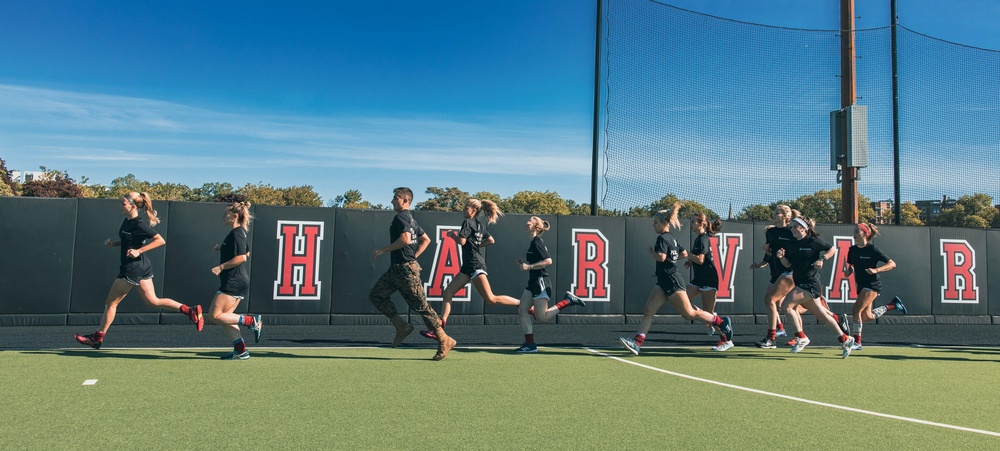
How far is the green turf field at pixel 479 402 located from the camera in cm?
445

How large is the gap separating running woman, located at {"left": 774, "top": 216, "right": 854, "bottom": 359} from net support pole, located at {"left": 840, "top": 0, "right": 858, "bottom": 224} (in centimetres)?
773

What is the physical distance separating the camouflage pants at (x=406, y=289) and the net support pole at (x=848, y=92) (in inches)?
460

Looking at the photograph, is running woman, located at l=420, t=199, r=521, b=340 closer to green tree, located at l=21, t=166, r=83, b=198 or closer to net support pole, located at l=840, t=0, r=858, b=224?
net support pole, located at l=840, t=0, r=858, b=224

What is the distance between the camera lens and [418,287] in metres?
8.02

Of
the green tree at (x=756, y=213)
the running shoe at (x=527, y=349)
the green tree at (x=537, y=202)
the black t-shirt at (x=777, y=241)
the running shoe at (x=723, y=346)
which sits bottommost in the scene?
the running shoe at (x=527, y=349)

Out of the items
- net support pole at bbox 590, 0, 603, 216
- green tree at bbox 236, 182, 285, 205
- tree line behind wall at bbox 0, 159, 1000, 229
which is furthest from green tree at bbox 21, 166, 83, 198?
net support pole at bbox 590, 0, 603, 216

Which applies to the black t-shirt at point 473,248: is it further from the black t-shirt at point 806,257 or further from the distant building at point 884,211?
the distant building at point 884,211

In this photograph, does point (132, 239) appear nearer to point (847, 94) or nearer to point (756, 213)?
point (756, 213)

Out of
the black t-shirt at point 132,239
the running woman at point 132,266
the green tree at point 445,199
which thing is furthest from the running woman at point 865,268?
the green tree at point 445,199

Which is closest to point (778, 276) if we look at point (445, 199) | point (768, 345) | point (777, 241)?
point (777, 241)

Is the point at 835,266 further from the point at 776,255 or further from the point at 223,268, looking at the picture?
the point at 223,268

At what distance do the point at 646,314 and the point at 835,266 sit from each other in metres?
7.86

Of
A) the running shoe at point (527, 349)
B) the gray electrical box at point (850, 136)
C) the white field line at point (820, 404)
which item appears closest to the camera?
the white field line at point (820, 404)

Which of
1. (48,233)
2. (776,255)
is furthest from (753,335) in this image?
(48,233)
